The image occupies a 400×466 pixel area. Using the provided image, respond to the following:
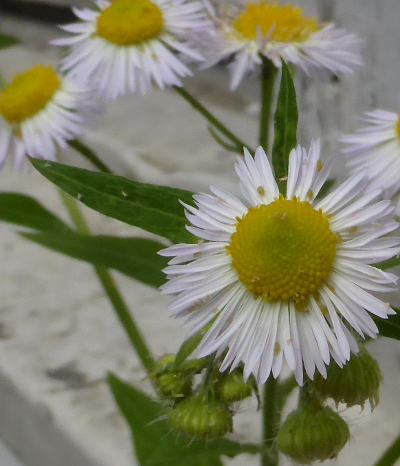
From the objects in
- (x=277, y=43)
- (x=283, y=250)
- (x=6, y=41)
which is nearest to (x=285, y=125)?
(x=283, y=250)

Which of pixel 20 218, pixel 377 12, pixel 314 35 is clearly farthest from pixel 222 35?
pixel 377 12

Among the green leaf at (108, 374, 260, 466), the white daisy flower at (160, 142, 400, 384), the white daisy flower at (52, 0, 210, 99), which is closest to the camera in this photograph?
the white daisy flower at (160, 142, 400, 384)

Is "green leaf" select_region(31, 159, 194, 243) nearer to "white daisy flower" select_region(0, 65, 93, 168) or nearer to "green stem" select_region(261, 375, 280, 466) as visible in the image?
"green stem" select_region(261, 375, 280, 466)

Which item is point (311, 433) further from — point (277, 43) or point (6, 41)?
point (6, 41)

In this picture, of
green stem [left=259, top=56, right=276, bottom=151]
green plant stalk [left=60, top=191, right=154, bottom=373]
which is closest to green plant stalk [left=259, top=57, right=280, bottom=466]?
green stem [left=259, top=56, right=276, bottom=151]

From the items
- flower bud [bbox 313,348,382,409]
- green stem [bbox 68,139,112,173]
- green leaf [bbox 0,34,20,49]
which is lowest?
flower bud [bbox 313,348,382,409]

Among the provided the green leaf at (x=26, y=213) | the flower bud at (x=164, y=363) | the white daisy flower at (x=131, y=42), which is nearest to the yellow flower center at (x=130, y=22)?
the white daisy flower at (x=131, y=42)
